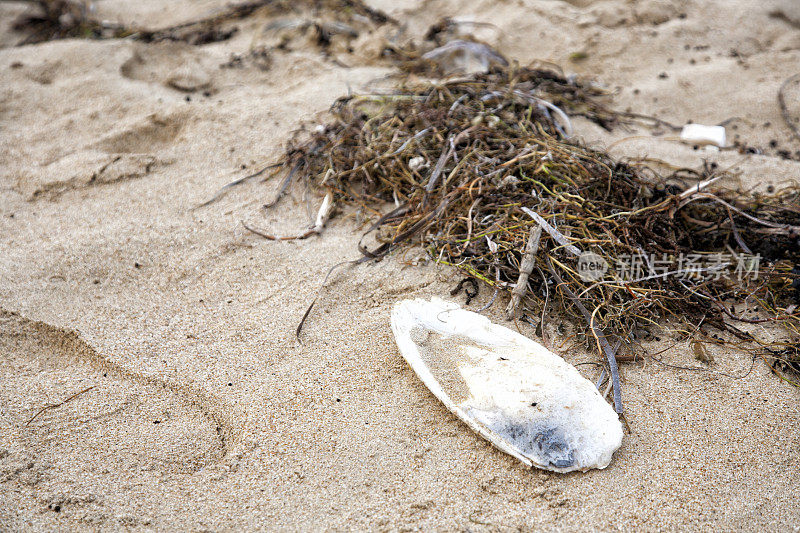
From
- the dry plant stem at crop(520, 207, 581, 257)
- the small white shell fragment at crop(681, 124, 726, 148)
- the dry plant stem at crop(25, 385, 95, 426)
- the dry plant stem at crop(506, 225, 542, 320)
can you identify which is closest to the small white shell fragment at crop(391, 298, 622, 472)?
the dry plant stem at crop(506, 225, 542, 320)

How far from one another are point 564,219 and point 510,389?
0.85 meters

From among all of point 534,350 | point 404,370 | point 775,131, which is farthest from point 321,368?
point 775,131

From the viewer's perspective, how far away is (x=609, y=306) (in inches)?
78.5

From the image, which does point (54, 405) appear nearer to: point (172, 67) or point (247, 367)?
point (247, 367)

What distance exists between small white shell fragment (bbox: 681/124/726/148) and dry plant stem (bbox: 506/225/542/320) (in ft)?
5.34

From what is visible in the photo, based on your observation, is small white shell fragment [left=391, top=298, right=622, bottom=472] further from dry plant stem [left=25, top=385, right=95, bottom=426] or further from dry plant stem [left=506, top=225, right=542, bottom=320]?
dry plant stem [left=25, top=385, right=95, bottom=426]

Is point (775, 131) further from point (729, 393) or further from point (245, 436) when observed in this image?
point (245, 436)

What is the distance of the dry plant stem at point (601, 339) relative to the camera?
1.76 metres

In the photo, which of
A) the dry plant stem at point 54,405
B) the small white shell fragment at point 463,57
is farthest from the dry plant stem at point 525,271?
the small white shell fragment at point 463,57

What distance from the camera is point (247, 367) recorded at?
1877 mm

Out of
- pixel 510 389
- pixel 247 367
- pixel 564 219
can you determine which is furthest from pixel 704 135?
pixel 247 367

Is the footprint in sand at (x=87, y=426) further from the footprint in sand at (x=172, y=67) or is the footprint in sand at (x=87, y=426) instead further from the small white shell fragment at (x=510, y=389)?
the footprint in sand at (x=172, y=67)

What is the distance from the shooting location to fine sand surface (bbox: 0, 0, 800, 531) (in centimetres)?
152

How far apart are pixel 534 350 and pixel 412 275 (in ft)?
1.91
